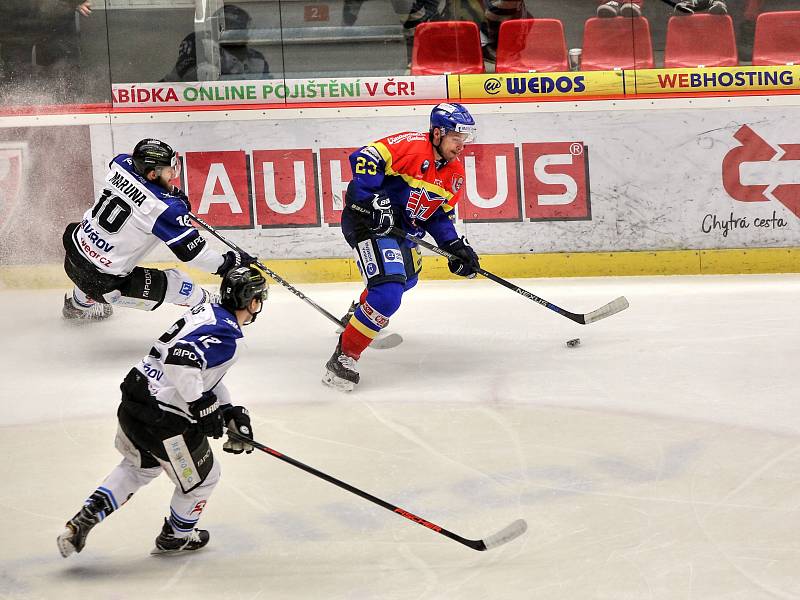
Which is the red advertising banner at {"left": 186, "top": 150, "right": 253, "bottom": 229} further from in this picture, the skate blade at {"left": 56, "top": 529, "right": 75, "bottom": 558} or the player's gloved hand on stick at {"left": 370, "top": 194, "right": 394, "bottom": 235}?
the skate blade at {"left": 56, "top": 529, "right": 75, "bottom": 558}

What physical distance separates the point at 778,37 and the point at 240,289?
527cm

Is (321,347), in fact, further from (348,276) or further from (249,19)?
(249,19)

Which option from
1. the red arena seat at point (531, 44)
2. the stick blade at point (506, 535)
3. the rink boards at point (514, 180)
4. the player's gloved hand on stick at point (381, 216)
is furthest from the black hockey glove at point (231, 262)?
the red arena seat at point (531, 44)

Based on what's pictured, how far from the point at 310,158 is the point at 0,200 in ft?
6.45

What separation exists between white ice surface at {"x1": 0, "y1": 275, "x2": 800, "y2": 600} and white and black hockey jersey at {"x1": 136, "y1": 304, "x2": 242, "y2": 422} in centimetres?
49

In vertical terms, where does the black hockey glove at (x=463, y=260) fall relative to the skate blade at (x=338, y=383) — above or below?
above

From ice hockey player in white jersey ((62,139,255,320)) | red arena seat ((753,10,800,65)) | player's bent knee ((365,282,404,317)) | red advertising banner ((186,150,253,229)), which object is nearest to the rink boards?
red advertising banner ((186,150,253,229))

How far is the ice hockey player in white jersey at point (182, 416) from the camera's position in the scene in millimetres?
2943

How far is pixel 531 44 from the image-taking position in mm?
7211

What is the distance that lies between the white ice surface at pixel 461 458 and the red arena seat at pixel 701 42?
1.70 m

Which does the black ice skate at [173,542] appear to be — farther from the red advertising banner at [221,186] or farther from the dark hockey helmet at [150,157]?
the red advertising banner at [221,186]

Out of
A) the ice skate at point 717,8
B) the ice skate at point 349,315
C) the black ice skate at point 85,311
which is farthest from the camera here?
the ice skate at point 717,8

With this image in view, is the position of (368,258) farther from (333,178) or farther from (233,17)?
(233,17)

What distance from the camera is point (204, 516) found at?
341cm
